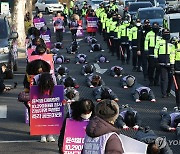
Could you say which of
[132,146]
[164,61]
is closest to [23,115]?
[164,61]

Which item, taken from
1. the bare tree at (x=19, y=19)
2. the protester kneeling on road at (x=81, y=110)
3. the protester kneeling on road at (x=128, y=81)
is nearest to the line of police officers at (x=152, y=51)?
the protester kneeling on road at (x=128, y=81)

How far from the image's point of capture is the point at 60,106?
1312 centimetres

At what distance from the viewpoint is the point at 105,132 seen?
23.1ft

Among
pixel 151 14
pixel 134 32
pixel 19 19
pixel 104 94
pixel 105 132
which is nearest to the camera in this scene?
pixel 105 132

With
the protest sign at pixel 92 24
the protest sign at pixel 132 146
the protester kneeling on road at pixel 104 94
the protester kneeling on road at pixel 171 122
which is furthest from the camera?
the protest sign at pixel 92 24

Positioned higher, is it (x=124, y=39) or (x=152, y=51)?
(x=152, y=51)

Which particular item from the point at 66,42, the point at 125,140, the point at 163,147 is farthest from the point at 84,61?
the point at 125,140

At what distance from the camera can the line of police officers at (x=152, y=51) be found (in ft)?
58.1

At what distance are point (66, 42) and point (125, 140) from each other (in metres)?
29.9

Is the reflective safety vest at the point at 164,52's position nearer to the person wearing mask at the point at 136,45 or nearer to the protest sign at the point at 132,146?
the person wearing mask at the point at 136,45

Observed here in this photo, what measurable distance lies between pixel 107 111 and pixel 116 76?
16.0 m

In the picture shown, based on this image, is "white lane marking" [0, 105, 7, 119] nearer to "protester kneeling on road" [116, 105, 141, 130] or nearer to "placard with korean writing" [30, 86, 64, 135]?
"protester kneeling on road" [116, 105, 141, 130]

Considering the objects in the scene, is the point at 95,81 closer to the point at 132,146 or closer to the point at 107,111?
the point at 132,146

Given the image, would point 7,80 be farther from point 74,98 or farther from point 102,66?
point 74,98
